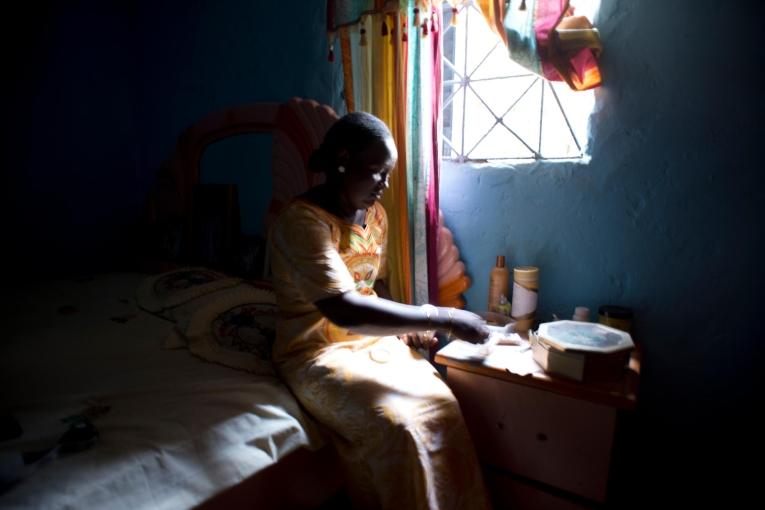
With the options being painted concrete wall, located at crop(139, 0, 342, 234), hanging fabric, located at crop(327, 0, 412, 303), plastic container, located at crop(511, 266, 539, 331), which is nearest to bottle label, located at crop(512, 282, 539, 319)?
plastic container, located at crop(511, 266, 539, 331)

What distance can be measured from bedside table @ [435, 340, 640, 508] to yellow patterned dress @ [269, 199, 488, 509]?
12 cm

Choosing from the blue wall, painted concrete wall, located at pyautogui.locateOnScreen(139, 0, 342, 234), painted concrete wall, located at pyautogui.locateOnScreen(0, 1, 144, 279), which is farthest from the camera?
painted concrete wall, located at pyautogui.locateOnScreen(0, 1, 144, 279)

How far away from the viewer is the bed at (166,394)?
3.04ft

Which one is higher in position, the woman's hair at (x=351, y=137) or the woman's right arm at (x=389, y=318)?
the woman's hair at (x=351, y=137)

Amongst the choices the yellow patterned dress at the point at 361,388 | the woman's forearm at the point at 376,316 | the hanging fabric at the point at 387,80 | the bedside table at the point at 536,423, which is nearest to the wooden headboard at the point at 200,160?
the hanging fabric at the point at 387,80

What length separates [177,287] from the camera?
6.63 feet

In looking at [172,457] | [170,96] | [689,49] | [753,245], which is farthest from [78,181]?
[753,245]

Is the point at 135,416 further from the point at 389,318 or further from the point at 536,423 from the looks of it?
the point at 536,423

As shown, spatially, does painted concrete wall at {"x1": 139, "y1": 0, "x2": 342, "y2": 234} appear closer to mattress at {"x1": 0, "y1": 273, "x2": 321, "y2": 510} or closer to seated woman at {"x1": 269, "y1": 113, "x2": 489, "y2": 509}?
seated woman at {"x1": 269, "y1": 113, "x2": 489, "y2": 509}

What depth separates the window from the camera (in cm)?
154

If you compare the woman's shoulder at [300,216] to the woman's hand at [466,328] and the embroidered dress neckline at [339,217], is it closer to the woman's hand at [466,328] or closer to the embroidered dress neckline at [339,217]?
the embroidered dress neckline at [339,217]

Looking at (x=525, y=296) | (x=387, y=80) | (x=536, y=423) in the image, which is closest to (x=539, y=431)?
(x=536, y=423)

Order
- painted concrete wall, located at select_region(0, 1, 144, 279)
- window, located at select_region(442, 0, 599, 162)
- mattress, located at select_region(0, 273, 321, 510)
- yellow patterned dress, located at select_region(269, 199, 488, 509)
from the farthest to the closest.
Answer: painted concrete wall, located at select_region(0, 1, 144, 279) < window, located at select_region(442, 0, 599, 162) < yellow patterned dress, located at select_region(269, 199, 488, 509) < mattress, located at select_region(0, 273, 321, 510)

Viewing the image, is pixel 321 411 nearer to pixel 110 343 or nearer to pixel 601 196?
pixel 110 343
